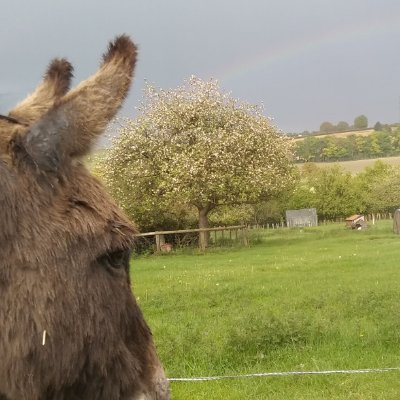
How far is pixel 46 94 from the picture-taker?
2303mm

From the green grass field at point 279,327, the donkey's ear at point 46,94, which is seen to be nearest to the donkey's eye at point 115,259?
the donkey's ear at point 46,94

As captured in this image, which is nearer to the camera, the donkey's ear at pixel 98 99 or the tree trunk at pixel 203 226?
the donkey's ear at pixel 98 99

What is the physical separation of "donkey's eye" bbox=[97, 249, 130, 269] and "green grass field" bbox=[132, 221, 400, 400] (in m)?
4.67

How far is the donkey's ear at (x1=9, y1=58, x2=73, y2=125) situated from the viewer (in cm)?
205

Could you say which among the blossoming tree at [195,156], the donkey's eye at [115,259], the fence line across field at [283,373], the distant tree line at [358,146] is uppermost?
the distant tree line at [358,146]

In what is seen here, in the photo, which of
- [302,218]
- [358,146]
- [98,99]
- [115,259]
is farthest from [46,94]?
[358,146]

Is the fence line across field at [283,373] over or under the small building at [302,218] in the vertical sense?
under

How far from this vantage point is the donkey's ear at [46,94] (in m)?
2.05

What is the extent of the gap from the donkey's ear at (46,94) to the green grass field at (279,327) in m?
4.60

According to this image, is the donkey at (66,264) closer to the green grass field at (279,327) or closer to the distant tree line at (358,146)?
the green grass field at (279,327)

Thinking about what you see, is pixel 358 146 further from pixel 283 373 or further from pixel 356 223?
pixel 283 373

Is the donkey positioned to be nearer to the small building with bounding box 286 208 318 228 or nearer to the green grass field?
the green grass field

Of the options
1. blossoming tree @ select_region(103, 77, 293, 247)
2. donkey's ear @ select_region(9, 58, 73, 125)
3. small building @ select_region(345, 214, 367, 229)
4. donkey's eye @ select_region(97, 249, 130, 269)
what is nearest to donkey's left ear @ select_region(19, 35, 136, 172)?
donkey's ear @ select_region(9, 58, 73, 125)

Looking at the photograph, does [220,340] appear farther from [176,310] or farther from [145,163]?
[145,163]
